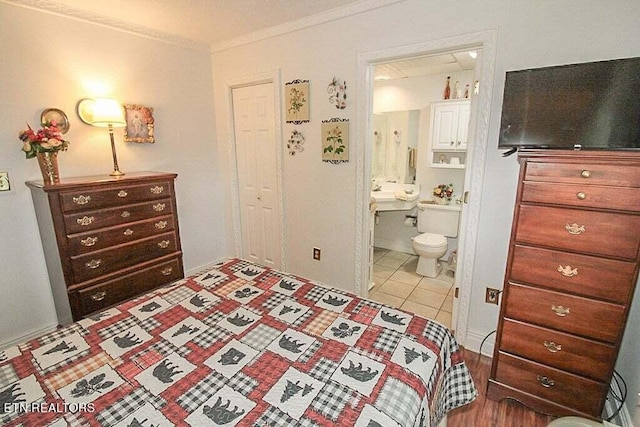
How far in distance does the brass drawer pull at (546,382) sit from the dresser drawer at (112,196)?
2.84m

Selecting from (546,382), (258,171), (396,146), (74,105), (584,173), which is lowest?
(546,382)

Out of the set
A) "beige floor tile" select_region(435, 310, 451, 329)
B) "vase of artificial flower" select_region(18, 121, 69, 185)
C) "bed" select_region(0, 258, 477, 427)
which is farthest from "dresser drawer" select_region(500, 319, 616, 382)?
"vase of artificial flower" select_region(18, 121, 69, 185)

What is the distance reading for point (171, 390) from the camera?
3.47 feet

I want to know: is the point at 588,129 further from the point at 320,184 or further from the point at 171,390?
the point at 171,390

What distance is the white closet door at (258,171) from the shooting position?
304cm

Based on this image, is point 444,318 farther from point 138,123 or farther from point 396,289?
point 138,123

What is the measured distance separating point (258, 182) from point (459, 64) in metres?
2.38

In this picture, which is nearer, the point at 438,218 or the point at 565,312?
the point at 565,312

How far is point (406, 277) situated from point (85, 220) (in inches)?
116

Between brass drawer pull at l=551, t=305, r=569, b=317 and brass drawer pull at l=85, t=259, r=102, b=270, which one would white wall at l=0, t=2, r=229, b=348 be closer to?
brass drawer pull at l=85, t=259, r=102, b=270

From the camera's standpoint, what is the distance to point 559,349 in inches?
60.1

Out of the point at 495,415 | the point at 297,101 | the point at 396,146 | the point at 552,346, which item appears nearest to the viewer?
the point at 552,346

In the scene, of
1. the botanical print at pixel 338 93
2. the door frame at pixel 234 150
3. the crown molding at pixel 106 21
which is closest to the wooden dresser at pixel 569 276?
the botanical print at pixel 338 93

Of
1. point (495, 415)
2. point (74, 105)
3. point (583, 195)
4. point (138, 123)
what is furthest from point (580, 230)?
point (74, 105)
